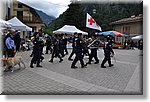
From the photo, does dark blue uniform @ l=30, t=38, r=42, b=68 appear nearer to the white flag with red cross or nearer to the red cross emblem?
the white flag with red cross

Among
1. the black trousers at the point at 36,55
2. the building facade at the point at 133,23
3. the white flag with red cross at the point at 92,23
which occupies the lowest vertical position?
the black trousers at the point at 36,55

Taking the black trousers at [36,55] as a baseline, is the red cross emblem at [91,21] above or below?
above

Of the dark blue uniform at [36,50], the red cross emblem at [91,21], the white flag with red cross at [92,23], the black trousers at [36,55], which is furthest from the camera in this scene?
the red cross emblem at [91,21]

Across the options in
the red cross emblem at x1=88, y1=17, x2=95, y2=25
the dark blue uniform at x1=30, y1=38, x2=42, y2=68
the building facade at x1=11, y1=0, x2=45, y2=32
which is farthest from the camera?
the red cross emblem at x1=88, y1=17, x2=95, y2=25

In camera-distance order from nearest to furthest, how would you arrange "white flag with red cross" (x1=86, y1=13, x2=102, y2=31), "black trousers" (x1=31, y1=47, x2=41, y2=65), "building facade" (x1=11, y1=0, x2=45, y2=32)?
"building facade" (x1=11, y1=0, x2=45, y2=32) → "black trousers" (x1=31, y1=47, x2=41, y2=65) → "white flag with red cross" (x1=86, y1=13, x2=102, y2=31)

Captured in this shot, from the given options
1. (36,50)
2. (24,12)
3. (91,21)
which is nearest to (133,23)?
(36,50)

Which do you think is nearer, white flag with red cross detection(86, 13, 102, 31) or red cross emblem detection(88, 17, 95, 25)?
white flag with red cross detection(86, 13, 102, 31)

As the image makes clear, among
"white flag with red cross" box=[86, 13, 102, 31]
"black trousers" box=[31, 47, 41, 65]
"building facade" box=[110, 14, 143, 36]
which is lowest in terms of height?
"black trousers" box=[31, 47, 41, 65]

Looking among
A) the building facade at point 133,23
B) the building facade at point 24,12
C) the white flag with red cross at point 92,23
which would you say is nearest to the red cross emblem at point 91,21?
the white flag with red cross at point 92,23

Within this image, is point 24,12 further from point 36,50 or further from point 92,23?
point 36,50

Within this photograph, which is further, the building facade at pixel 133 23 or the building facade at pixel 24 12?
the building facade at pixel 24 12

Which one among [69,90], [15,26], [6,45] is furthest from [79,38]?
[15,26]

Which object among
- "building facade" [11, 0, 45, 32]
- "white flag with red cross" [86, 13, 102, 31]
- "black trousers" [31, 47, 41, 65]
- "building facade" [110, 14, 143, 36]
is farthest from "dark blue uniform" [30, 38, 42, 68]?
"white flag with red cross" [86, 13, 102, 31]

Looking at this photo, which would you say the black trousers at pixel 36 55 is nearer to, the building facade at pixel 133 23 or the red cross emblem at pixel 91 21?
the building facade at pixel 133 23
